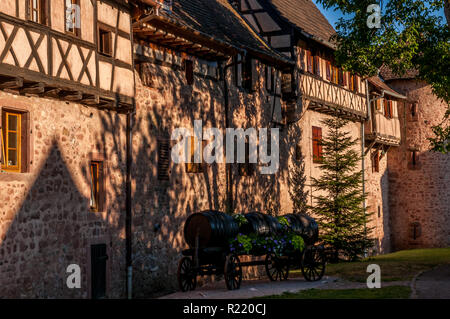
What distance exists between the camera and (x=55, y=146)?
13289mm

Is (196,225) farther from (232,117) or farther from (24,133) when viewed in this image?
(232,117)

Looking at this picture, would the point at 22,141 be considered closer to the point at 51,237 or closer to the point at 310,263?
the point at 51,237

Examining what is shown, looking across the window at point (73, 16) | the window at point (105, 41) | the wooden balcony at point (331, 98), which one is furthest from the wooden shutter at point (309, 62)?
the window at point (73, 16)

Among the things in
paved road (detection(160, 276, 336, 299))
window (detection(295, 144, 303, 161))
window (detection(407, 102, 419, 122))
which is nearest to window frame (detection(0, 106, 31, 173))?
paved road (detection(160, 276, 336, 299))

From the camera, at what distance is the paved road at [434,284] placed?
13355 millimetres

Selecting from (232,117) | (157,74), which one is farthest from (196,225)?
(232,117)

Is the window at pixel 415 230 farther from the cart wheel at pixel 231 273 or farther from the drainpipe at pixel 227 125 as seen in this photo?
the cart wheel at pixel 231 273

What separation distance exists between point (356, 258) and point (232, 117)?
7.59 metres

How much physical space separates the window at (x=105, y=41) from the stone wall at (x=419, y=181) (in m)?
23.8

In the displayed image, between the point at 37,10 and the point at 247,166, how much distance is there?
35.2 feet

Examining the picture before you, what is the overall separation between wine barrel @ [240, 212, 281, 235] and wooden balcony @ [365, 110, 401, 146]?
51.4ft

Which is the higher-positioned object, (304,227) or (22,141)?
(22,141)

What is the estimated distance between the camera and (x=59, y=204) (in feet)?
43.7

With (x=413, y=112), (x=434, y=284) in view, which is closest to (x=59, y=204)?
(x=434, y=284)
